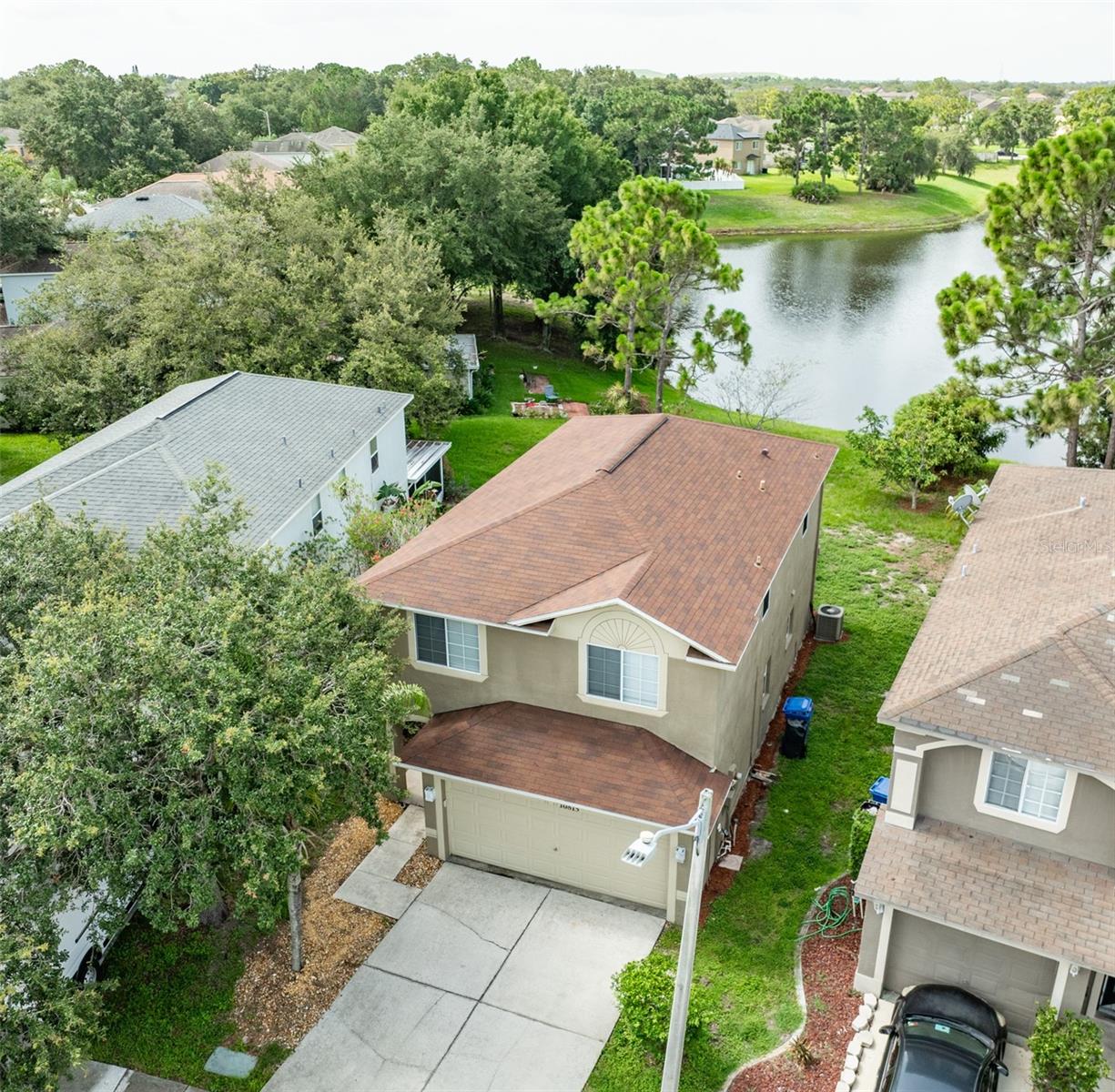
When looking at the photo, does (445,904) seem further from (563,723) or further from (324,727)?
(324,727)

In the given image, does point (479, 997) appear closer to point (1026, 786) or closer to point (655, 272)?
point (1026, 786)

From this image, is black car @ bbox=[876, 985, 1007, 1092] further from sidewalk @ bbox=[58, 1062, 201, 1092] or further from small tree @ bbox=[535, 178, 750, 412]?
small tree @ bbox=[535, 178, 750, 412]

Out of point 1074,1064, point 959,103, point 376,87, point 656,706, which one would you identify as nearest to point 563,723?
point 656,706

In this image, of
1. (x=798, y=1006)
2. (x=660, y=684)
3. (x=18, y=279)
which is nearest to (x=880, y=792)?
(x=798, y=1006)

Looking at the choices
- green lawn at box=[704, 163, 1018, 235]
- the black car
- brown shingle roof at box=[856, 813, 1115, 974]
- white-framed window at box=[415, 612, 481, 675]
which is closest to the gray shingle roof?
white-framed window at box=[415, 612, 481, 675]

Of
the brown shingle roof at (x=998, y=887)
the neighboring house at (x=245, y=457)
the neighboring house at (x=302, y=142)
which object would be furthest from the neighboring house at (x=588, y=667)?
the neighboring house at (x=302, y=142)
